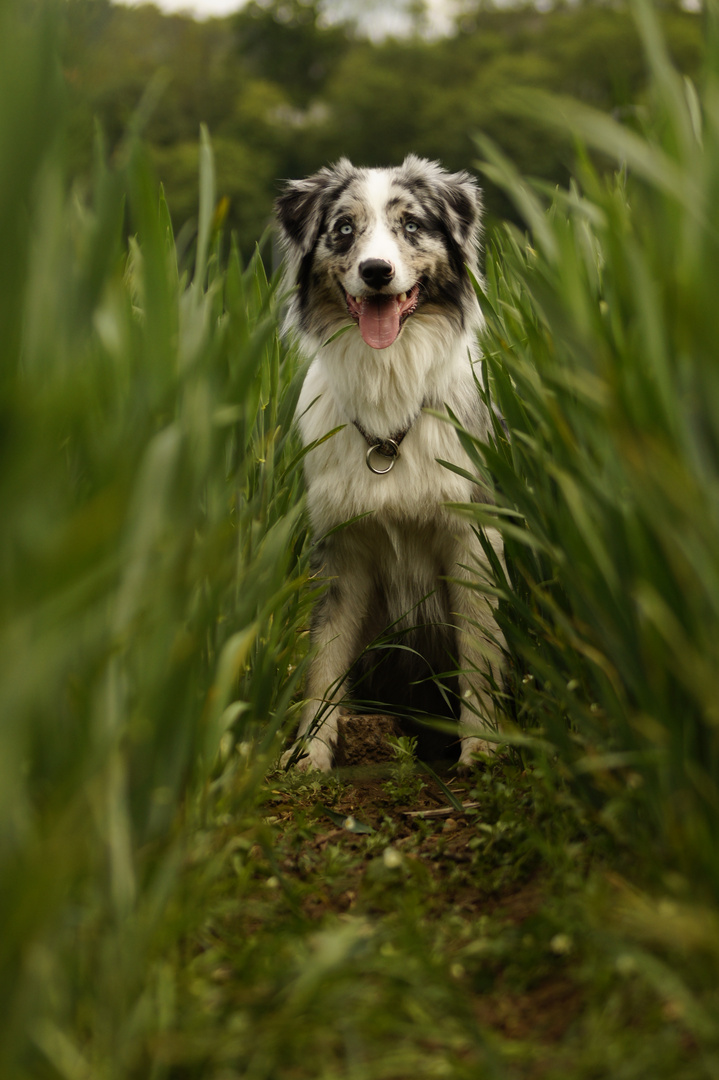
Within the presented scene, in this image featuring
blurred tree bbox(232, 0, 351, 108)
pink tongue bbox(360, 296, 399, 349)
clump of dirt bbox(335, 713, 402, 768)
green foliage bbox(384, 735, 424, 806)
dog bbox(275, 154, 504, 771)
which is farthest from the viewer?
blurred tree bbox(232, 0, 351, 108)

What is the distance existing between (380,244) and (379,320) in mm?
240

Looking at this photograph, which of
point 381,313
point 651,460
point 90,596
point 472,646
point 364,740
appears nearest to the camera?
point 90,596

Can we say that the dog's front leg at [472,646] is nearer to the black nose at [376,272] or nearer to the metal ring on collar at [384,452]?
the metal ring on collar at [384,452]

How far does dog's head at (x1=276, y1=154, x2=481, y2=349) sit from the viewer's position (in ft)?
10.2

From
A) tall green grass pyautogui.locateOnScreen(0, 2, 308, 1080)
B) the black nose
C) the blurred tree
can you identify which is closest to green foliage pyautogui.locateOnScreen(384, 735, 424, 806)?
tall green grass pyautogui.locateOnScreen(0, 2, 308, 1080)

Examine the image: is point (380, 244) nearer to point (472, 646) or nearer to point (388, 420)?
point (388, 420)

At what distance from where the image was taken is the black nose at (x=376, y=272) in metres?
2.96

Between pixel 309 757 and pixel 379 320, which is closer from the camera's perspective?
pixel 309 757

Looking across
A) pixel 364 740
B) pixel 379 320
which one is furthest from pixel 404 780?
pixel 379 320

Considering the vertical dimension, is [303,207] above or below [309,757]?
above

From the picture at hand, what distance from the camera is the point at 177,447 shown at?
107 cm

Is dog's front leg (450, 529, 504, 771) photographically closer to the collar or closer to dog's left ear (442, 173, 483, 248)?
the collar

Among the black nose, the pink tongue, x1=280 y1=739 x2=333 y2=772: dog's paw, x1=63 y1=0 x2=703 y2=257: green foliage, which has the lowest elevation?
x1=280 y1=739 x2=333 y2=772: dog's paw

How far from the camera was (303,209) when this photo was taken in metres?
3.44
